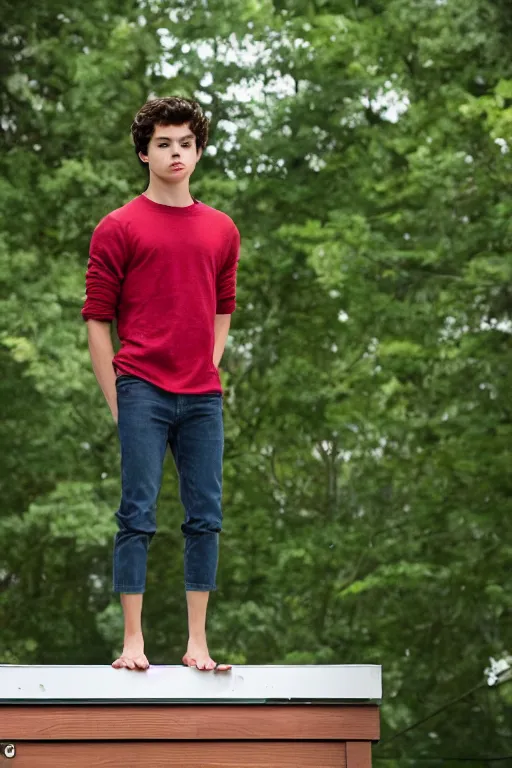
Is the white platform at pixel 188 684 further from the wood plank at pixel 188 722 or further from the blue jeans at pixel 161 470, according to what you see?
the blue jeans at pixel 161 470

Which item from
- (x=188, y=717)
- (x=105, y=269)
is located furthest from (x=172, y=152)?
(x=188, y=717)

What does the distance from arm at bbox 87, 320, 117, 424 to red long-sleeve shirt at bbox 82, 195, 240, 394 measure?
0.07ft

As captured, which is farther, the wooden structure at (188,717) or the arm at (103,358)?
the arm at (103,358)

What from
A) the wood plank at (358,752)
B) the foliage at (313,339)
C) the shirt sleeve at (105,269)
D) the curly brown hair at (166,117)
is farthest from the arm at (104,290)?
the foliage at (313,339)

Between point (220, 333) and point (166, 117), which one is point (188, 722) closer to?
point (220, 333)

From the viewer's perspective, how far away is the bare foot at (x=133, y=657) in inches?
109

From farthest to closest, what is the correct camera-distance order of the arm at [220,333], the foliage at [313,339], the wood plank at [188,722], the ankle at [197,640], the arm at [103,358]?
the foliage at [313,339] → the arm at [220,333] → the arm at [103,358] → the ankle at [197,640] → the wood plank at [188,722]

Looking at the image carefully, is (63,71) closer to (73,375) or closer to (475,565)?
(73,375)

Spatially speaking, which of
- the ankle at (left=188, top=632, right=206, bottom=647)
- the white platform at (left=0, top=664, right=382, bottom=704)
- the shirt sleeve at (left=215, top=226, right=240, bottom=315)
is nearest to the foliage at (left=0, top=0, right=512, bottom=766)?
the shirt sleeve at (left=215, top=226, right=240, bottom=315)

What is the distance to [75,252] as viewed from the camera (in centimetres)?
856

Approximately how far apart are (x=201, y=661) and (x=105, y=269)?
3.27ft

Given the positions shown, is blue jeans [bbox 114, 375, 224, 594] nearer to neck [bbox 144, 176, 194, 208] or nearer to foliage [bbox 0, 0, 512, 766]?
neck [bbox 144, 176, 194, 208]

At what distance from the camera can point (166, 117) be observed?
10.3 feet

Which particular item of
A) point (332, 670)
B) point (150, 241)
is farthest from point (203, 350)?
point (332, 670)
